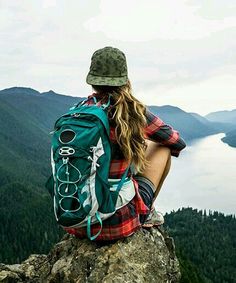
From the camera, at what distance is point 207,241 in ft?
347

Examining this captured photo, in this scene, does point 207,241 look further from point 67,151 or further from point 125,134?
point 67,151

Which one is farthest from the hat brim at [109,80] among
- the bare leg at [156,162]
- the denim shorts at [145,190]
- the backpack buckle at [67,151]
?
the denim shorts at [145,190]

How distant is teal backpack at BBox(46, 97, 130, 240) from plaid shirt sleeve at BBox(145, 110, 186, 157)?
76 cm

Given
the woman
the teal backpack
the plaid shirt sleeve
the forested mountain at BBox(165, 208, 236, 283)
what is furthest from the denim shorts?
the forested mountain at BBox(165, 208, 236, 283)

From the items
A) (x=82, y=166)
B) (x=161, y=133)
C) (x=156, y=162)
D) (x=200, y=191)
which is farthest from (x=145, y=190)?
(x=200, y=191)

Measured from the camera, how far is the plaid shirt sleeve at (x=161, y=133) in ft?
18.0

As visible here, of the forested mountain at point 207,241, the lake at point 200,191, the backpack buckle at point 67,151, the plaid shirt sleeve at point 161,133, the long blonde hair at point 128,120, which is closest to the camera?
the backpack buckle at point 67,151

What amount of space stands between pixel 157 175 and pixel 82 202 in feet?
4.51

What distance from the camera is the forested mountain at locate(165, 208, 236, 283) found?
8650 cm

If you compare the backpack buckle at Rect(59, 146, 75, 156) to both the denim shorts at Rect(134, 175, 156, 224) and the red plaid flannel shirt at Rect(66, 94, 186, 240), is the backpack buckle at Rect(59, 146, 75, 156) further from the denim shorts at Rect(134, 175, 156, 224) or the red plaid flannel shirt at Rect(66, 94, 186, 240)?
the denim shorts at Rect(134, 175, 156, 224)

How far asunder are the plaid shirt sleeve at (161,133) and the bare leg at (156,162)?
11 centimetres

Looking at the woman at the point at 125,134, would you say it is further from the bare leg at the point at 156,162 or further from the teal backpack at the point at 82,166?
the teal backpack at the point at 82,166

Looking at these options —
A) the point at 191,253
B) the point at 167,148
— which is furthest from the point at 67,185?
the point at 191,253

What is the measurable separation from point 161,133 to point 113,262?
171cm
